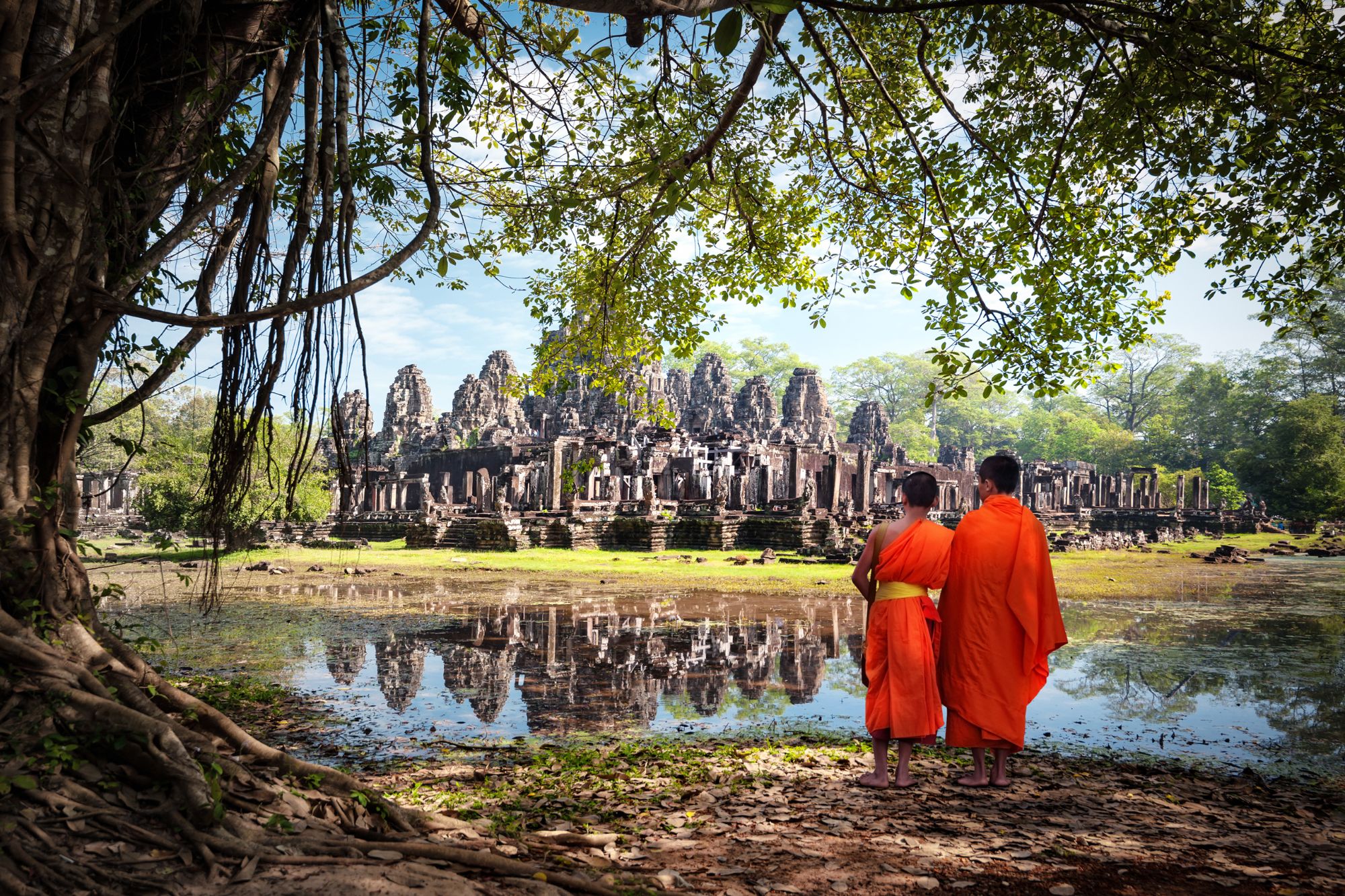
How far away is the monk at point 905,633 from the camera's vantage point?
3.87 metres

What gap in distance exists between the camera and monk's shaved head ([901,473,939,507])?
13.1 ft

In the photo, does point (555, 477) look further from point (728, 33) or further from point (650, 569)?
point (728, 33)

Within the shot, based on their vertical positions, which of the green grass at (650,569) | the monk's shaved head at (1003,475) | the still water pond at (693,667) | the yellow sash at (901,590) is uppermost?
the monk's shaved head at (1003,475)

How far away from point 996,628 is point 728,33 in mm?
3184

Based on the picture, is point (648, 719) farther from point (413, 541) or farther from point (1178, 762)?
point (413, 541)

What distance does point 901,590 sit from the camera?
399 centimetres

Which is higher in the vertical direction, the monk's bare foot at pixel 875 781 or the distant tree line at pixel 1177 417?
the distant tree line at pixel 1177 417

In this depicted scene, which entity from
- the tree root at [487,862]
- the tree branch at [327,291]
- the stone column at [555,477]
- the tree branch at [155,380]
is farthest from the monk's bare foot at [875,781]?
the stone column at [555,477]

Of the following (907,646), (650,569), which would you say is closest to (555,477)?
(650,569)

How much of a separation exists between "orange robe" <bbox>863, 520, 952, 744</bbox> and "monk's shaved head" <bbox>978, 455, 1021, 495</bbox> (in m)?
0.41

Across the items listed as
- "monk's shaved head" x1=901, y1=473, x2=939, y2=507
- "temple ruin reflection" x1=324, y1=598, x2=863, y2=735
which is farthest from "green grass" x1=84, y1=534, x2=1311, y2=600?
"monk's shaved head" x1=901, y1=473, x2=939, y2=507

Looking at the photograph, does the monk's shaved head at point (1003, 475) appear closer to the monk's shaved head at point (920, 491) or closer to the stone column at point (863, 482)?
the monk's shaved head at point (920, 491)

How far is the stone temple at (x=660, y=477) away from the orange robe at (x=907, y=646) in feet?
8.42

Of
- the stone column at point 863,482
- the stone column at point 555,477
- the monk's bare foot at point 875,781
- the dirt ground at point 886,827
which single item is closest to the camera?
the dirt ground at point 886,827
